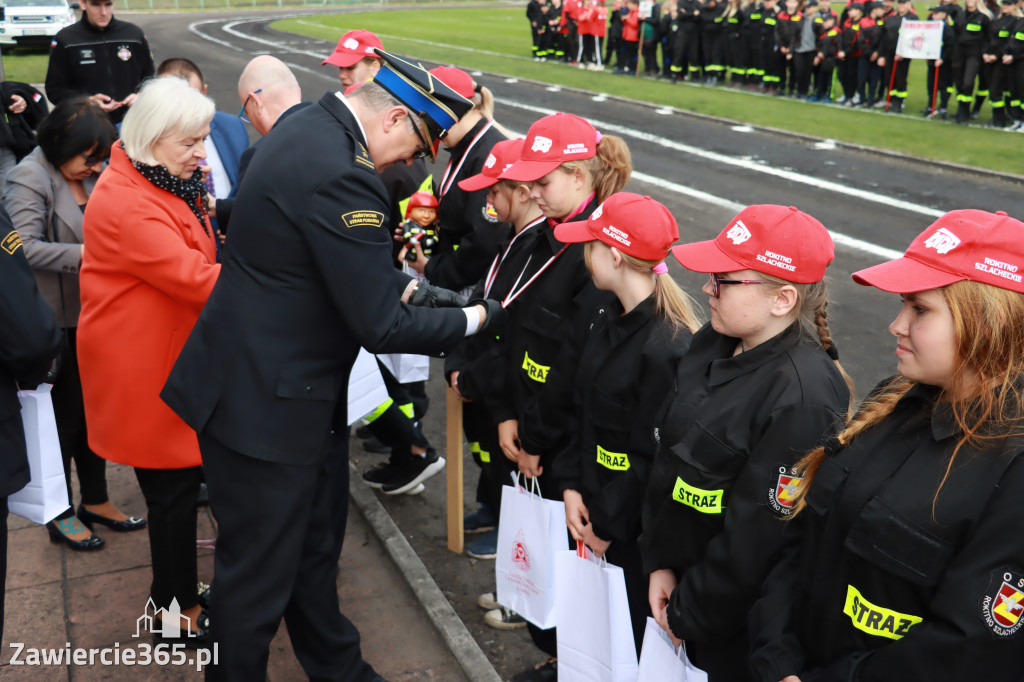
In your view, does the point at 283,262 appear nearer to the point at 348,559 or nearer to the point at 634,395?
the point at 634,395

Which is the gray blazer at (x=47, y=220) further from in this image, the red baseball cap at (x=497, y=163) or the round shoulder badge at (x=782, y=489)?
the round shoulder badge at (x=782, y=489)

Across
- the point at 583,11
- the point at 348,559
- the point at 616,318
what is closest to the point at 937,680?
the point at 616,318

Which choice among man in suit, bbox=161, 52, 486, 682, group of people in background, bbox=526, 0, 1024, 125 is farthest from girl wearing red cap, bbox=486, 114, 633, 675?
group of people in background, bbox=526, 0, 1024, 125

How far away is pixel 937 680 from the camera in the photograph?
1947 mm

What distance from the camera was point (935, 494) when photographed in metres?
1.99

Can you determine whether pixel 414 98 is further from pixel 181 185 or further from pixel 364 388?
pixel 364 388

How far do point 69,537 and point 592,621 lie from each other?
2955 millimetres

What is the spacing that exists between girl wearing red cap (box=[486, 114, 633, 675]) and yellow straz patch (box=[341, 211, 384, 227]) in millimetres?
783

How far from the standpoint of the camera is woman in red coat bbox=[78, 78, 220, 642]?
11.9 ft

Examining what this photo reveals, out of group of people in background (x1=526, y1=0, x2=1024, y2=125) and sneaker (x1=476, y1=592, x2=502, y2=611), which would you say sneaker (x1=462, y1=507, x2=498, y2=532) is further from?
group of people in background (x1=526, y1=0, x2=1024, y2=125)

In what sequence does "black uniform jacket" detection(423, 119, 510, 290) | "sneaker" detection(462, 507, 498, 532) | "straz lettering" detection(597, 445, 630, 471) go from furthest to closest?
"sneaker" detection(462, 507, 498, 532) < "black uniform jacket" detection(423, 119, 510, 290) < "straz lettering" detection(597, 445, 630, 471)

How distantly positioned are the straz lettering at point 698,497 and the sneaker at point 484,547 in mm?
2213

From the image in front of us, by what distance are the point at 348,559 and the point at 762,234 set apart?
118 inches

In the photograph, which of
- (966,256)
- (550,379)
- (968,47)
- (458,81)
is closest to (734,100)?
(968,47)
